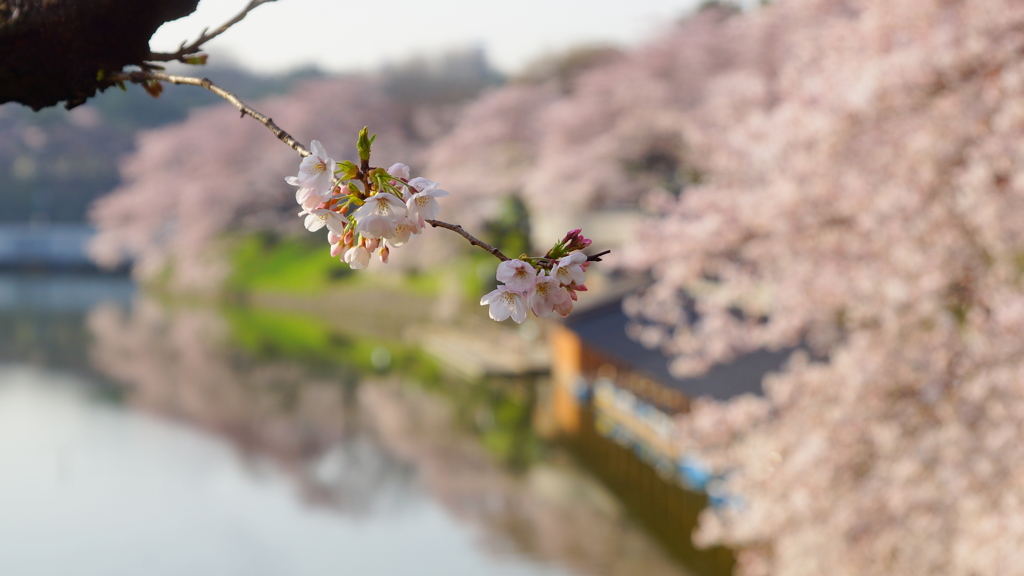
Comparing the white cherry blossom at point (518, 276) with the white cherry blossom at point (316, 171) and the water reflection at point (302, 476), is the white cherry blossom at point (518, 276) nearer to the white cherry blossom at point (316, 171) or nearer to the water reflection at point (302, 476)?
the white cherry blossom at point (316, 171)

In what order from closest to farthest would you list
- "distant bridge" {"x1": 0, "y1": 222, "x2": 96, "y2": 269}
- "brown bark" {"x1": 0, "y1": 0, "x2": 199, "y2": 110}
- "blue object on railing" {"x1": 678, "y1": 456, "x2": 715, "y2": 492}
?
"brown bark" {"x1": 0, "y1": 0, "x2": 199, "y2": 110} → "blue object on railing" {"x1": 678, "y1": 456, "x2": 715, "y2": 492} → "distant bridge" {"x1": 0, "y1": 222, "x2": 96, "y2": 269}

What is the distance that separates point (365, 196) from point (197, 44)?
554mm

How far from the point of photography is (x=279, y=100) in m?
33.8

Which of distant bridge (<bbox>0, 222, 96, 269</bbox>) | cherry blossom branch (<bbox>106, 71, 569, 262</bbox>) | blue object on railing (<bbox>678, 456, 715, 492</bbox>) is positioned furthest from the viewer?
distant bridge (<bbox>0, 222, 96, 269</bbox>)

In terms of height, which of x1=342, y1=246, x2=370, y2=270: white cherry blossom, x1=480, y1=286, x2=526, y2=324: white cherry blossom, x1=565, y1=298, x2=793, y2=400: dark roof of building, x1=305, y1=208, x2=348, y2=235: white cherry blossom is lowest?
x1=480, y1=286, x2=526, y2=324: white cherry blossom

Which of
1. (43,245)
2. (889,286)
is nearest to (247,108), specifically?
(889,286)

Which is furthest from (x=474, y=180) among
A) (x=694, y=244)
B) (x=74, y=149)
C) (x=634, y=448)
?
(x=74, y=149)

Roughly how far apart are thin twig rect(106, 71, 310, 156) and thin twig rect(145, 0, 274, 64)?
31 mm

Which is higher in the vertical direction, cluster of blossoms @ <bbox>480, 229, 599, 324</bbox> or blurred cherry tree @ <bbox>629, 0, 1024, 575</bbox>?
blurred cherry tree @ <bbox>629, 0, 1024, 575</bbox>

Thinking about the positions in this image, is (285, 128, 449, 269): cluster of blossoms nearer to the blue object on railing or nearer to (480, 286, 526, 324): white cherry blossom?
(480, 286, 526, 324): white cherry blossom

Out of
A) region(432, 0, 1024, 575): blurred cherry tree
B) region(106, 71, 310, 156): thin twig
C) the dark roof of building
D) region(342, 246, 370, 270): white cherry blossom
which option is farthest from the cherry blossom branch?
the dark roof of building

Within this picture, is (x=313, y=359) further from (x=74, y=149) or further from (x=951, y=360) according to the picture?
(x=74, y=149)

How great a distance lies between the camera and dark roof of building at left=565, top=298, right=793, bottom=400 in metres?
11.1

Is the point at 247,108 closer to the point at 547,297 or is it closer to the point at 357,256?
the point at 357,256
